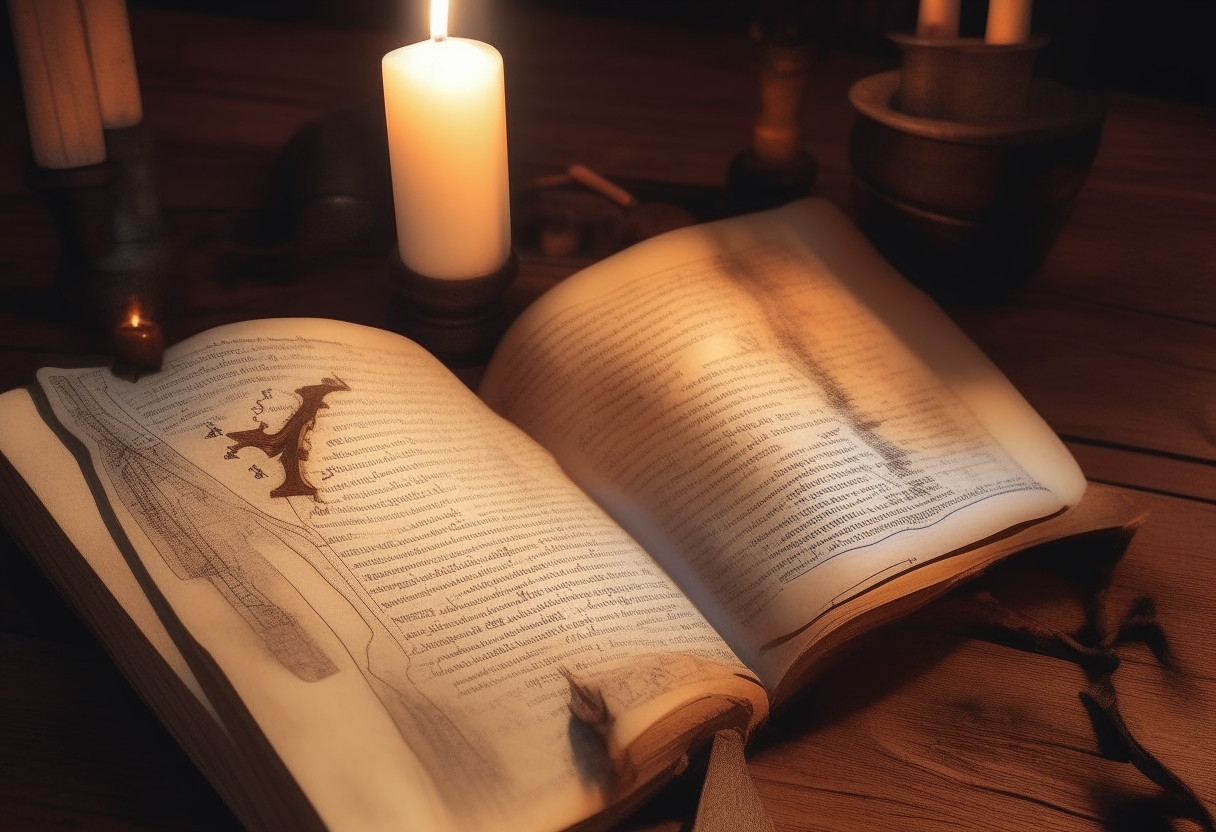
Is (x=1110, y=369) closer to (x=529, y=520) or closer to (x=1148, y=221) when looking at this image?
(x=1148, y=221)

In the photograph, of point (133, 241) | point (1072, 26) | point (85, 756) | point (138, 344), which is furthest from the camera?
point (1072, 26)

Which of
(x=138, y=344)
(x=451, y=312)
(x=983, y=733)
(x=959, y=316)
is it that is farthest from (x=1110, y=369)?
(x=138, y=344)

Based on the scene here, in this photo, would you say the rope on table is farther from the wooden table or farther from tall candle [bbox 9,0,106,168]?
tall candle [bbox 9,0,106,168]

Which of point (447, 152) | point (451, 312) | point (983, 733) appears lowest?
point (983, 733)

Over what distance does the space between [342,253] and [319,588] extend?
49 centimetres

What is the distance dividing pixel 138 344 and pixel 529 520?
26 cm

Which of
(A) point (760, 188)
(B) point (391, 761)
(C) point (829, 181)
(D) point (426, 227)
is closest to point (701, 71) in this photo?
(C) point (829, 181)

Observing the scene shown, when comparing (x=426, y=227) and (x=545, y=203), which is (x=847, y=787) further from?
(x=545, y=203)

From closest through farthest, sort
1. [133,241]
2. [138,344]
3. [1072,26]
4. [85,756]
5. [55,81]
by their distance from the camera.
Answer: [85,756] < [138,344] < [55,81] < [133,241] < [1072,26]

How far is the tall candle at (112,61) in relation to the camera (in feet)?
2.52

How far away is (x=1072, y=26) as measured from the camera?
148 cm

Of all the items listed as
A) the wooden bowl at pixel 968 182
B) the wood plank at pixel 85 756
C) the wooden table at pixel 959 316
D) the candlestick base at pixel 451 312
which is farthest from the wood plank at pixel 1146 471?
the wood plank at pixel 85 756

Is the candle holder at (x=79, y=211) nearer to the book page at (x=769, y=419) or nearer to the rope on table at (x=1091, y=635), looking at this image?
the book page at (x=769, y=419)

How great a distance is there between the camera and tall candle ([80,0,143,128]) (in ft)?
2.52
